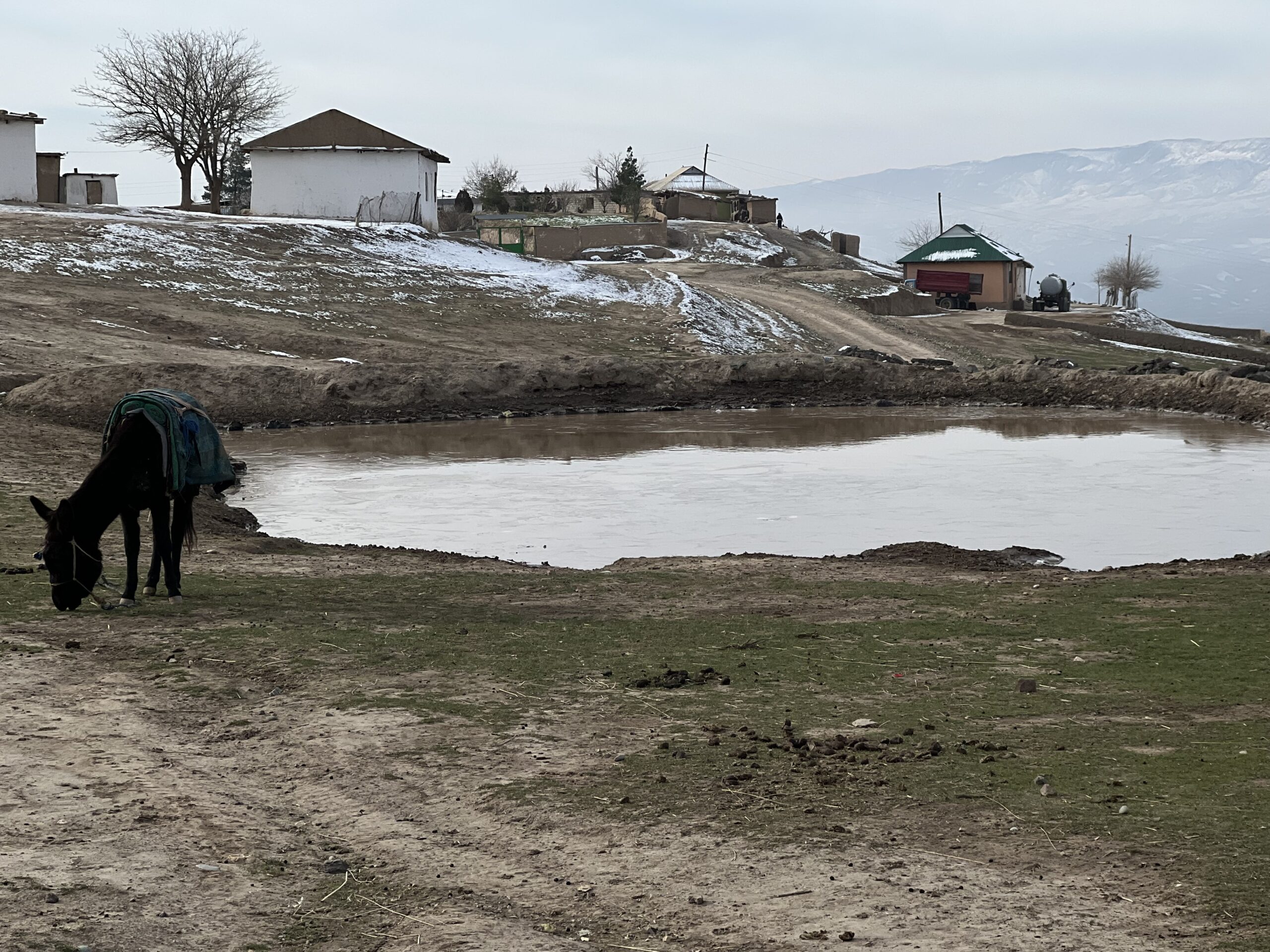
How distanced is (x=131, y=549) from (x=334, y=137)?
55787 millimetres

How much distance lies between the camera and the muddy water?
17.3m

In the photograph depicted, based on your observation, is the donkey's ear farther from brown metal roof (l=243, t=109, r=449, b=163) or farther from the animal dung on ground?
brown metal roof (l=243, t=109, r=449, b=163)

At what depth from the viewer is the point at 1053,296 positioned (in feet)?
243

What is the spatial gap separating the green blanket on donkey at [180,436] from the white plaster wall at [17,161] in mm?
50006

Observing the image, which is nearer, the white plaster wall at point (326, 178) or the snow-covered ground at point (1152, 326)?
the white plaster wall at point (326, 178)

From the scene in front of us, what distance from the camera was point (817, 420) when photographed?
33.9 m

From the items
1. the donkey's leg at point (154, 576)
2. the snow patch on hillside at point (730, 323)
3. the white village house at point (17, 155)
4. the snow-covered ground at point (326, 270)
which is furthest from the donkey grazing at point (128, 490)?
the white village house at point (17, 155)

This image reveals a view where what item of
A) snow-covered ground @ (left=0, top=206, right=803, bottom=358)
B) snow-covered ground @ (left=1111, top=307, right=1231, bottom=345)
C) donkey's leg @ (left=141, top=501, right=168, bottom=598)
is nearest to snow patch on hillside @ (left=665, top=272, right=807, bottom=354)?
snow-covered ground @ (left=0, top=206, right=803, bottom=358)

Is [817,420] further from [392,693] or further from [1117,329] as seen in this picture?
[1117,329]

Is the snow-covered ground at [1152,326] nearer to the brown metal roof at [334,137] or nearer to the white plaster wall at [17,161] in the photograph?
the brown metal roof at [334,137]

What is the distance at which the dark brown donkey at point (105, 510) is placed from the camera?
1048 centimetres

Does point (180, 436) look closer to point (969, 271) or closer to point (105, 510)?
point (105, 510)

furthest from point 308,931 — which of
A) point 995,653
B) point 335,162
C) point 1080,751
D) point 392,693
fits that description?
point 335,162

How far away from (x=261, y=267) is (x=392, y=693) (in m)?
40.6
